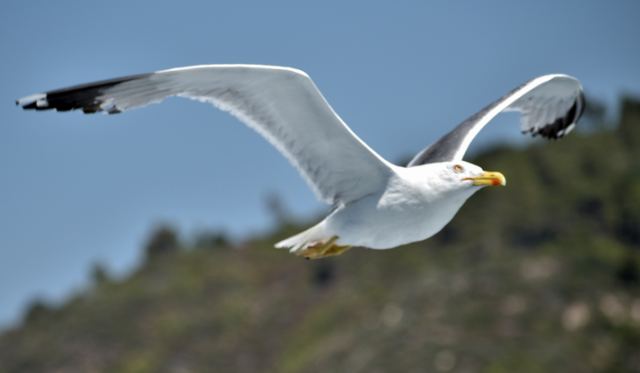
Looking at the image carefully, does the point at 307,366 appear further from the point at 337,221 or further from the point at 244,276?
the point at 337,221

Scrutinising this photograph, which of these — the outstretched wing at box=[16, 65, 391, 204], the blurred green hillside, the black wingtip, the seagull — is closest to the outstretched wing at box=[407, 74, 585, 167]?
the seagull

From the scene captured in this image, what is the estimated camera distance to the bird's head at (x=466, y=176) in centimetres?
1200

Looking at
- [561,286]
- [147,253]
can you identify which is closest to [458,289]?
[561,286]

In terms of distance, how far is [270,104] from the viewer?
11.6 metres

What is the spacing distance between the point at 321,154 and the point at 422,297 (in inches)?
1170

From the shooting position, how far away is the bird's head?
12.0 m

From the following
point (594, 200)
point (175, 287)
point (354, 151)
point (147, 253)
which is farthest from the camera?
point (147, 253)

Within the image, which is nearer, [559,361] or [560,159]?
[559,361]

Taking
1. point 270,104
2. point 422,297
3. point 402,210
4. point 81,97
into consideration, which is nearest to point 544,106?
point 402,210

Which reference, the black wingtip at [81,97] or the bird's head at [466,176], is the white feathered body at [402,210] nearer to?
the bird's head at [466,176]

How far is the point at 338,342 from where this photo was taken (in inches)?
1662

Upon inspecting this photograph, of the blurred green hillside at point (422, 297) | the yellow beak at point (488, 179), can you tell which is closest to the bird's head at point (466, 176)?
the yellow beak at point (488, 179)

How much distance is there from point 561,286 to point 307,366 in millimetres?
10316

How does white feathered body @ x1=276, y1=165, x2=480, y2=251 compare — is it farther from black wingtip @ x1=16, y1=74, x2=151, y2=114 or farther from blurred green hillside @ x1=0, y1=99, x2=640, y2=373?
blurred green hillside @ x1=0, y1=99, x2=640, y2=373
